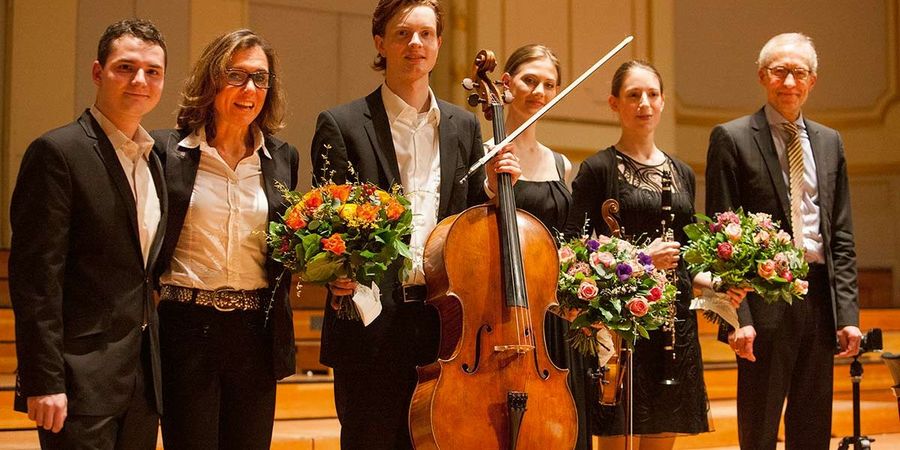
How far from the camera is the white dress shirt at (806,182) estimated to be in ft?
11.1

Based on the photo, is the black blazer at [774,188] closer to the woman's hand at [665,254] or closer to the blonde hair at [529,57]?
the woman's hand at [665,254]

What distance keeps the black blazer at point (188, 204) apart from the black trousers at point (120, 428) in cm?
29

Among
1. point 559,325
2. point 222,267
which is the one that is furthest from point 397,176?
point 559,325

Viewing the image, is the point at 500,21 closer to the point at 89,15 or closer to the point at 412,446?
the point at 89,15

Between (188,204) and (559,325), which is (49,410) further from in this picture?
(559,325)

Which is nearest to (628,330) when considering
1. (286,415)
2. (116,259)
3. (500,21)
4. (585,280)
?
(585,280)

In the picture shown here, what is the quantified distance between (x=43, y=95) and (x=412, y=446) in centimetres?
449

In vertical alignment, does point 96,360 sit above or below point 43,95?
below

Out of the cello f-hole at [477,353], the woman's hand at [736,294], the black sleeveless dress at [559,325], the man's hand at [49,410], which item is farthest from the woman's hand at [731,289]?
the man's hand at [49,410]

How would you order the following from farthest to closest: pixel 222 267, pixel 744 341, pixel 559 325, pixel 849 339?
pixel 849 339
pixel 744 341
pixel 559 325
pixel 222 267

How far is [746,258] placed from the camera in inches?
123

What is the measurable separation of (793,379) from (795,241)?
0.45 metres

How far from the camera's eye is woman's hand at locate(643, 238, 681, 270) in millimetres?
3174

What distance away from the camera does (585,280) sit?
290 centimetres
